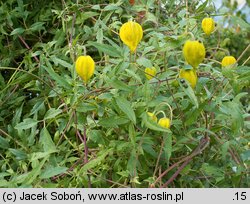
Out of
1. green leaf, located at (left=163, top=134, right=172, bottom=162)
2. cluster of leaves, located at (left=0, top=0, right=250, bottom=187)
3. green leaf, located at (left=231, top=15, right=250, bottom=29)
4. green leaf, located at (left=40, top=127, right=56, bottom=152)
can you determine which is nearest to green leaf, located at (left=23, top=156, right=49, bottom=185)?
cluster of leaves, located at (left=0, top=0, right=250, bottom=187)

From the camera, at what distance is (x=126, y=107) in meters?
0.84

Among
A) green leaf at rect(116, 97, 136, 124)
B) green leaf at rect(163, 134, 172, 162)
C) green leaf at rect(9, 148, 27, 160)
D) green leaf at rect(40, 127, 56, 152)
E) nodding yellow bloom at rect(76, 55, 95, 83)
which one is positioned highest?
nodding yellow bloom at rect(76, 55, 95, 83)

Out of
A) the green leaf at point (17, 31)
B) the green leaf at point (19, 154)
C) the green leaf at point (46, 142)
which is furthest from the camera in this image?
the green leaf at point (17, 31)

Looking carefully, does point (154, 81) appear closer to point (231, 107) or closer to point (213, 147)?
point (231, 107)

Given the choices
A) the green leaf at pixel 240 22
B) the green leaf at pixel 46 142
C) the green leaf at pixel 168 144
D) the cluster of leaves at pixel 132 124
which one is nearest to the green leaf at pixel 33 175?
the cluster of leaves at pixel 132 124

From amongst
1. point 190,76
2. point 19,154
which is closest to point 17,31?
point 19,154

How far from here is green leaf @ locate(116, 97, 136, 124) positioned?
32.8 inches

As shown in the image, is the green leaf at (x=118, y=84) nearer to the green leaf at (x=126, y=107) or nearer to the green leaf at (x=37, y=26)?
the green leaf at (x=126, y=107)

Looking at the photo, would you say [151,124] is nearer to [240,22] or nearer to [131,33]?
[131,33]

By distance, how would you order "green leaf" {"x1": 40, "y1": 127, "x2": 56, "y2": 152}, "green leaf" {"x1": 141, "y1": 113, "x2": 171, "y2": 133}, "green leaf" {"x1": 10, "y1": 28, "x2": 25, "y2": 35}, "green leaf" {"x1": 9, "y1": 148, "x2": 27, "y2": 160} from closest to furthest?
"green leaf" {"x1": 141, "y1": 113, "x2": 171, "y2": 133} → "green leaf" {"x1": 40, "y1": 127, "x2": 56, "y2": 152} → "green leaf" {"x1": 9, "y1": 148, "x2": 27, "y2": 160} → "green leaf" {"x1": 10, "y1": 28, "x2": 25, "y2": 35}

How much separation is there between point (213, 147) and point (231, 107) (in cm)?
29

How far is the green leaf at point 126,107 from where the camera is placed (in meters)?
0.83

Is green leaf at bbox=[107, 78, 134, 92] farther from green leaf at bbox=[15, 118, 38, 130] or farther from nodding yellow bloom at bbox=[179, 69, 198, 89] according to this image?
green leaf at bbox=[15, 118, 38, 130]
